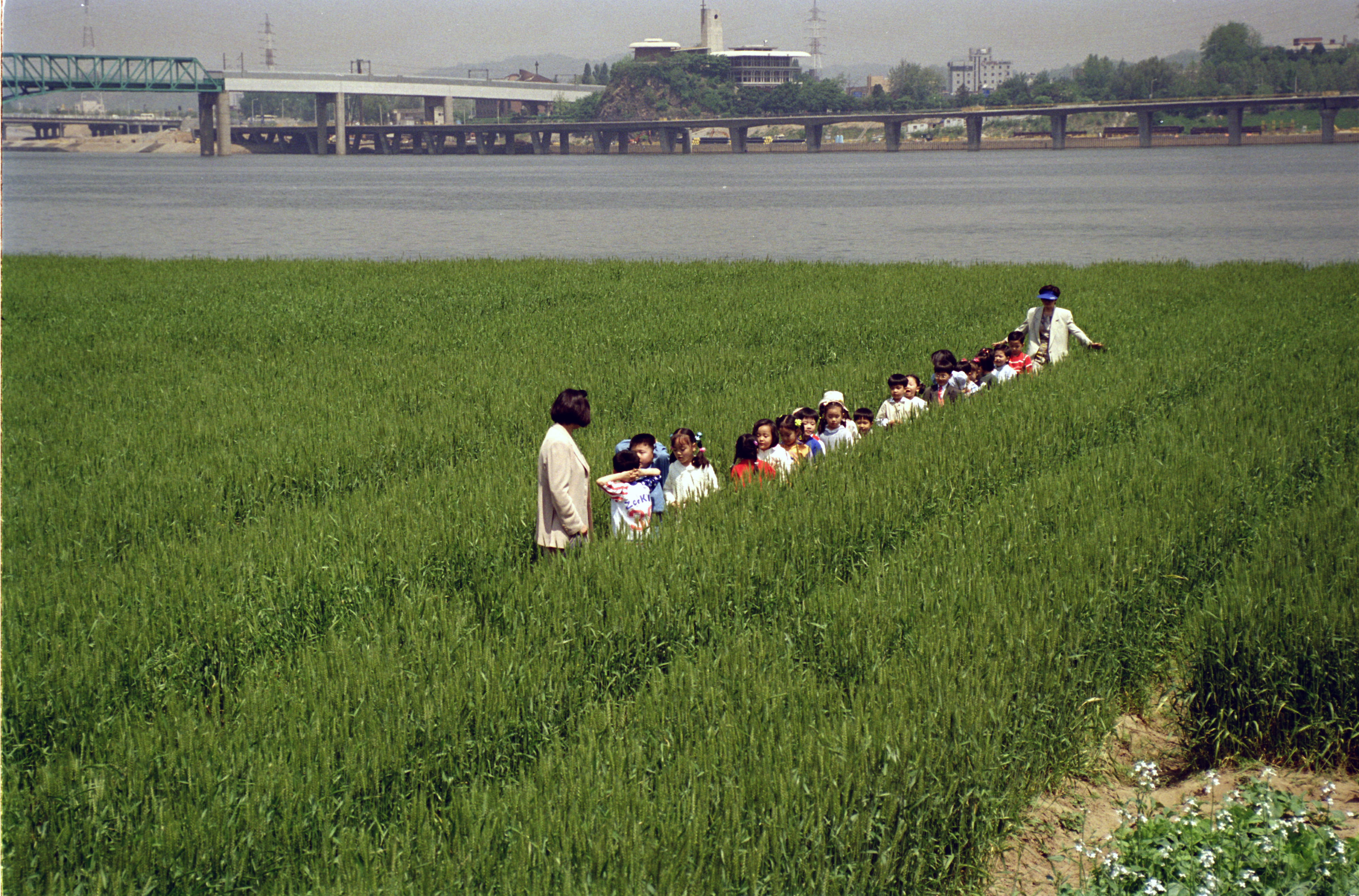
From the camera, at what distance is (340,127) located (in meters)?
164

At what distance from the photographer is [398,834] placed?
441 centimetres

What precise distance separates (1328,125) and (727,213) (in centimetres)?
11042

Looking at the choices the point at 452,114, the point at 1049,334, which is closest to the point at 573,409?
the point at 1049,334

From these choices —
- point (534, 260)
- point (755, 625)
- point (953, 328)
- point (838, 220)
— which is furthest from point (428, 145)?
point (755, 625)

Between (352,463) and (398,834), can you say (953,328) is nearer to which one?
(352,463)

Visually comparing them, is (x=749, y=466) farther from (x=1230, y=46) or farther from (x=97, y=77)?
(x=1230, y=46)

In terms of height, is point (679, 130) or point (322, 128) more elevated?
point (322, 128)

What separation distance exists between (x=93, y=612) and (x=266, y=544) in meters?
1.40

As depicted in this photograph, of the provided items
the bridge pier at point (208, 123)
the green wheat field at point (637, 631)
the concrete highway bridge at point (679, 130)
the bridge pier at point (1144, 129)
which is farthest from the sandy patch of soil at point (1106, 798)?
the bridge pier at point (208, 123)

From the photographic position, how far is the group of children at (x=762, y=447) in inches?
328

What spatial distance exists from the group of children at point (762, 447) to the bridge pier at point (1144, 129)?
143m

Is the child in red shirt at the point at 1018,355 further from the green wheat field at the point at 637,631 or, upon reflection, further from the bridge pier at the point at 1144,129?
the bridge pier at the point at 1144,129

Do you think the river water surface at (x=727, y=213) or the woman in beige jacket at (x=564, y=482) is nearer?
the woman in beige jacket at (x=564, y=482)

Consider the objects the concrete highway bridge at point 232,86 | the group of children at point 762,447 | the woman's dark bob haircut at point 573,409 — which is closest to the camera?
the woman's dark bob haircut at point 573,409
